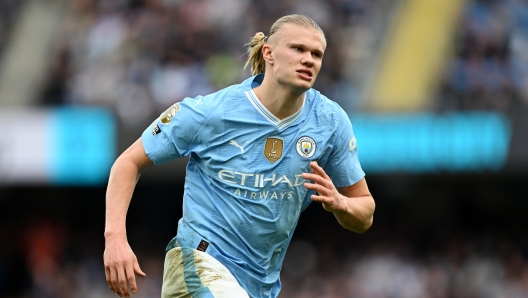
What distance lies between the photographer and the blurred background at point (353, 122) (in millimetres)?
14586

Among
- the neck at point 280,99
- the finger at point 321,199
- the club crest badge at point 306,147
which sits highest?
the neck at point 280,99

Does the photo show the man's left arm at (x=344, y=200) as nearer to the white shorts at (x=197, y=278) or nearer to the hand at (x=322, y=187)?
the hand at (x=322, y=187)

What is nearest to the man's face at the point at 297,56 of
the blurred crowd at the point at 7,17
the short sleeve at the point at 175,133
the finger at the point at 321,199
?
the short sleeve at the point at 175,133

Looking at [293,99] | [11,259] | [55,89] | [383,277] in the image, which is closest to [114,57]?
[55,89]

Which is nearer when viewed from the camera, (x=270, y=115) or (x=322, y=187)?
(x=322, y=187)

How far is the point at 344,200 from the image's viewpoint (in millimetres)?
5145

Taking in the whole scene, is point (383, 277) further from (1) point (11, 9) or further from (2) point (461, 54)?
(1) point (11, 9)

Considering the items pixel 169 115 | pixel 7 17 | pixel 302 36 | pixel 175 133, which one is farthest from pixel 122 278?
pixel 7 17

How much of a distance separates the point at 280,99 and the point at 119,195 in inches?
41.2

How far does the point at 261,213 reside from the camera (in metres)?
5.38

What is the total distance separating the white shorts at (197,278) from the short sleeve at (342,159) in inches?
34.0

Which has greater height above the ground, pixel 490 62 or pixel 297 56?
pixel 297 56

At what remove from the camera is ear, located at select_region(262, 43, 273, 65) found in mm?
5520

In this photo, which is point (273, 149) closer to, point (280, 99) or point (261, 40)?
point (280, 99)
